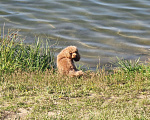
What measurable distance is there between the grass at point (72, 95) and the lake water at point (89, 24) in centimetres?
332

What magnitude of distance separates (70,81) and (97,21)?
7608 millimetres

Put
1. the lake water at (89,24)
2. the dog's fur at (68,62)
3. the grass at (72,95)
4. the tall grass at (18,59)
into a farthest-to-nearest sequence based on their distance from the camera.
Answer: the lake water at (89,24)
the tall grass at (18,59)
the dog's fur at (68,62)
the grass at (72,95)

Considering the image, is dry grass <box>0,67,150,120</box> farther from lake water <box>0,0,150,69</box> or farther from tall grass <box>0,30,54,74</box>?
lake water <box>0,0,150,69</box>

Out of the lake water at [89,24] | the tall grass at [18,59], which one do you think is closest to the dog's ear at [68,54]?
the tall grass at [18,59]

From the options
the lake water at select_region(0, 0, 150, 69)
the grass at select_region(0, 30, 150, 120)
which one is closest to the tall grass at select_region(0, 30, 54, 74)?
the grass at select_region(0, 30, 150, 120)

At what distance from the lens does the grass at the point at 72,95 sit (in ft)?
18.0

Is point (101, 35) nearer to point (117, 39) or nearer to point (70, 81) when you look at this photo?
point (117, 39)

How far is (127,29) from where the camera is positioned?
13523 millimetres

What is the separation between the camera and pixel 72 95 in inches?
250

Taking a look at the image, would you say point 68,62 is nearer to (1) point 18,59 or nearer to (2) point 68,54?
(2) point 68,54

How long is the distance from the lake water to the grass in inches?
131

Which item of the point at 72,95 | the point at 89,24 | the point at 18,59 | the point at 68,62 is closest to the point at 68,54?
the point at 68,62

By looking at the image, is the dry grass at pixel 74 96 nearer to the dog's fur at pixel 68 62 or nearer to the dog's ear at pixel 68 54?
the dog's fur at pixel 68 62

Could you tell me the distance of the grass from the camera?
5473 millimetres
